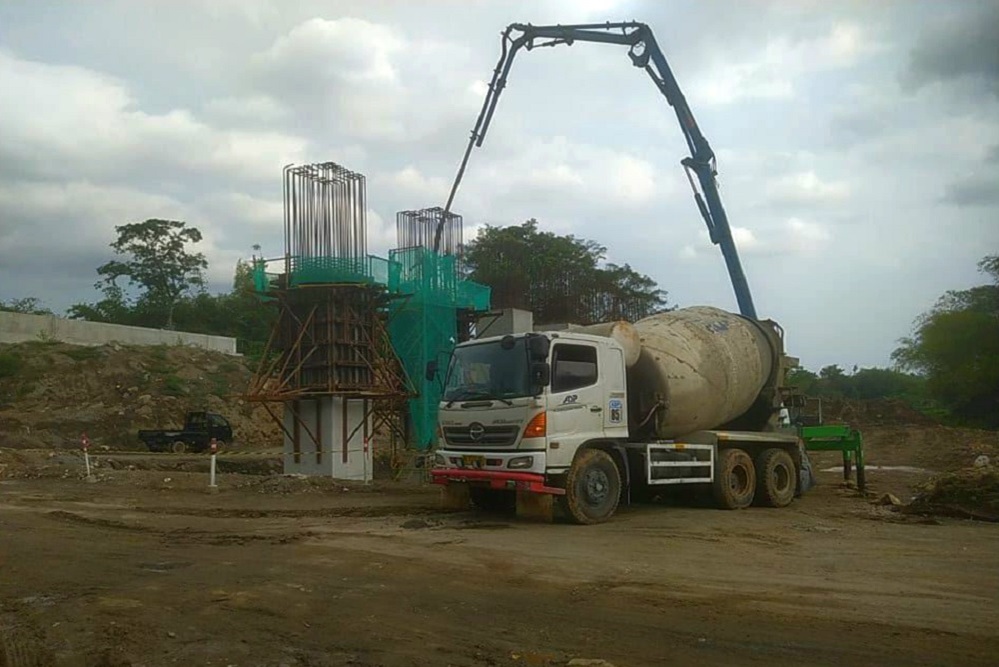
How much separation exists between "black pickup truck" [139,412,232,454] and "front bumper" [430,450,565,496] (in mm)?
22326

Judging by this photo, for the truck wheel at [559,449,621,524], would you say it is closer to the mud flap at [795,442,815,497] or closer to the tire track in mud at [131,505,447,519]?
the tire track in mud at [131,505,447,519]

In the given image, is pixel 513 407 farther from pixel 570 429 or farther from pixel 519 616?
pixel 519 616

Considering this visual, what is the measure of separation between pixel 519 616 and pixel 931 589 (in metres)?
4.03

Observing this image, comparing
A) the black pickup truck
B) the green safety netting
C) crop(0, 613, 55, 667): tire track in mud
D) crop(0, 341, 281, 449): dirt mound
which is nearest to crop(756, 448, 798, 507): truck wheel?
the green safety netting

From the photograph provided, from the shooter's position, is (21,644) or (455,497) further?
(455,497)

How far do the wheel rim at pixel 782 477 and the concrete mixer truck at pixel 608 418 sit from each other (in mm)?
27

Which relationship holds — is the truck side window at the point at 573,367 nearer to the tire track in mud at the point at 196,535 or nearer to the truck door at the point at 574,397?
the truck door at the point at 574,397

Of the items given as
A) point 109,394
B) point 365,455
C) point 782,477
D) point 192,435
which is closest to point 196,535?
point 782,477

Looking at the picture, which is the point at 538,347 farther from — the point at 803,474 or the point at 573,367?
the point at 803,474

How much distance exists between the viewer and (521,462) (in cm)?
1190

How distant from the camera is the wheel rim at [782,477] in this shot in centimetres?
1597

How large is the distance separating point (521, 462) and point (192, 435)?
2532 centimetres

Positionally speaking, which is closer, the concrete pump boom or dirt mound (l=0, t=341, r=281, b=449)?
the concrete pump boom

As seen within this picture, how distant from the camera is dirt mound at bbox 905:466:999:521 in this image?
→ 538 inches
